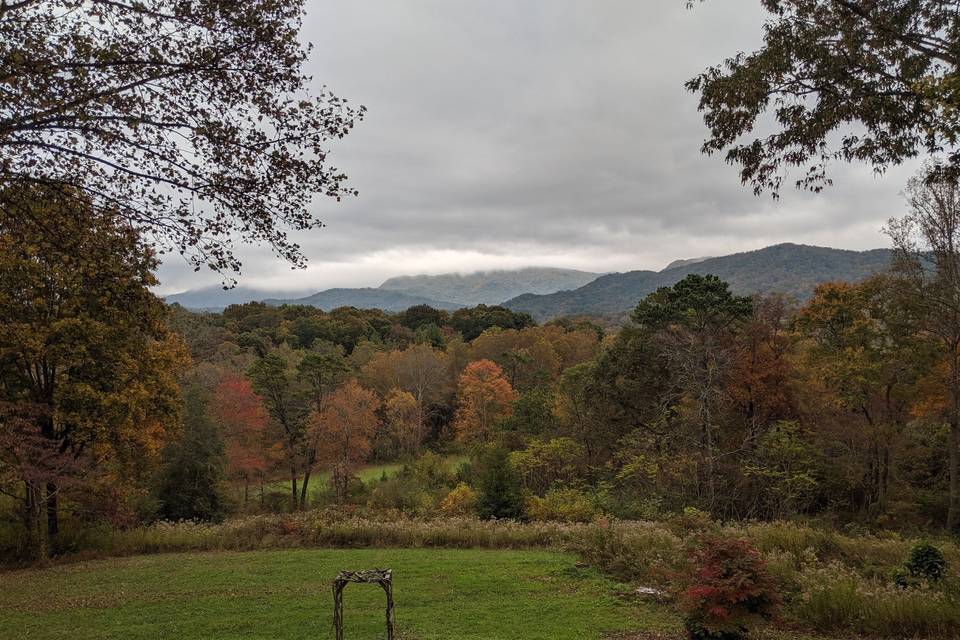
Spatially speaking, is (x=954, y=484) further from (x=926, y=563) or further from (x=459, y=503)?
(x=459, y=503)

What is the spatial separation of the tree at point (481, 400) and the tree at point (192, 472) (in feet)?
70.2

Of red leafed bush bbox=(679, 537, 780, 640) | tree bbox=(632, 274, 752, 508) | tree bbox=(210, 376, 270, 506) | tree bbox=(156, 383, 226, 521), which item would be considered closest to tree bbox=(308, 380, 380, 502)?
tree bbox=(210, 376, 270, 506)

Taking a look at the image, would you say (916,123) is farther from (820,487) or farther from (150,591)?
(820,487)

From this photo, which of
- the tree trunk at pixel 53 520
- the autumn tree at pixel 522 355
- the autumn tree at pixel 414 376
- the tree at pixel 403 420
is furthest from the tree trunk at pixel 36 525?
the autumn tree at pixel 522 355

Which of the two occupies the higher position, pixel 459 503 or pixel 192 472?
pixel 192 472

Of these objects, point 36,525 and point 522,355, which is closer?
point 36,525

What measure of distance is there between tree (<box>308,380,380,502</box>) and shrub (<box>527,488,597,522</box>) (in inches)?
499

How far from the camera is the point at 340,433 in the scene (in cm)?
3061

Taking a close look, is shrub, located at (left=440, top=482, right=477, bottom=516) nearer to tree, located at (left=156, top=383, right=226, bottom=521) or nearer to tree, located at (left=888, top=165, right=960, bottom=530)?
tree, located at (left=156, top=383, right=226, bottom=521)

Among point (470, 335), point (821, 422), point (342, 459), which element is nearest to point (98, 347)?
point (342, 459)

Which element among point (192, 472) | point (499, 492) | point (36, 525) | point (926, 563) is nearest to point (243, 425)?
point (192, 472)

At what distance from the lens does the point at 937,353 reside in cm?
2002

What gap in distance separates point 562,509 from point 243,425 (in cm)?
1887

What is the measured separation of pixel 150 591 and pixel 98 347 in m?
7.26
